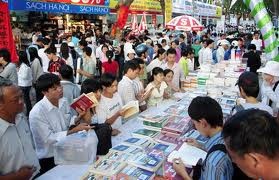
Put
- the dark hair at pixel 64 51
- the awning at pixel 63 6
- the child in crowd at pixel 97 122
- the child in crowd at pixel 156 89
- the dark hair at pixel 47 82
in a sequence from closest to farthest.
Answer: the child in crowd at pixel 97 122 → the dark hair at pixel 47 82 → the child in crowd at pixel 156 89 → the dark hair at pixel 64 51 → the awning at pixel 63 6

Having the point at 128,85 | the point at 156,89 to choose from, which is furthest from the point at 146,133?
the point at 156,89

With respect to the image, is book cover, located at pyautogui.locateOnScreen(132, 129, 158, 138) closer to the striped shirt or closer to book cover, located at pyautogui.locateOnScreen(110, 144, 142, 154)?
book cover, located at pyautogui.locateOnScreen(110, 144, 142, 154)

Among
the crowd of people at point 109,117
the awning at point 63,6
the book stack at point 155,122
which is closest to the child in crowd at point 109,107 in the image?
the crowd of people at point 109,117

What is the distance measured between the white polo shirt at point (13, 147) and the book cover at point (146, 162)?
0.77 m

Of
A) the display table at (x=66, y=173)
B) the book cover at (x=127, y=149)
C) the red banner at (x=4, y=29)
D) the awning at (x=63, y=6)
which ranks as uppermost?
the awning at (x=63, y=6)

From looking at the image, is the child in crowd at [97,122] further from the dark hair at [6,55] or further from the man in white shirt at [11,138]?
the dark hair at [6,55]

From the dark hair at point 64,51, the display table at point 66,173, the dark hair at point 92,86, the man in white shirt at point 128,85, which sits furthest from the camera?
the dark hair at point 64,51

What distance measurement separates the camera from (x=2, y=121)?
219 centimetres

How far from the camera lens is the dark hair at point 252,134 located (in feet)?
4.03

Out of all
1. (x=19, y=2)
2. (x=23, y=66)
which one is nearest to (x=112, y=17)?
(x=19, y=2)

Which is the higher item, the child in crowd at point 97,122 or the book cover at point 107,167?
the child in crowd at point 97,122

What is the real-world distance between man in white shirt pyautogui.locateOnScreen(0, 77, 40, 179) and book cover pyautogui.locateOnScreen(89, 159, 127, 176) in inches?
19.0

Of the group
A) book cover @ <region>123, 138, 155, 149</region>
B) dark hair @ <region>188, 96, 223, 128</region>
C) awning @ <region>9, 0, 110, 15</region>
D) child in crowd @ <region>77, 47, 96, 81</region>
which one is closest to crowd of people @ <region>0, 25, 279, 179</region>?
dark hair @ <region>188, 96, 223, 128</region>

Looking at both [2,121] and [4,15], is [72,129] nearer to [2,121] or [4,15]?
[2,121]
